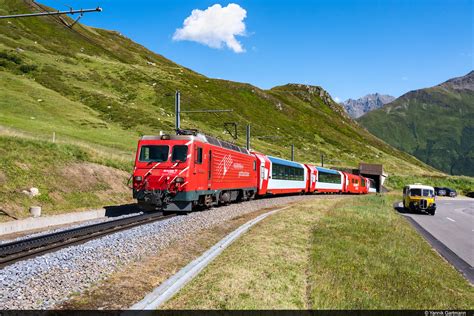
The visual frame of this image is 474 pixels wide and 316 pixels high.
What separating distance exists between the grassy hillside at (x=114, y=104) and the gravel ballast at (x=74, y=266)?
8.98 meters

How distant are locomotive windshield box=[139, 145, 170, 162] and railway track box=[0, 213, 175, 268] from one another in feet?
11.8

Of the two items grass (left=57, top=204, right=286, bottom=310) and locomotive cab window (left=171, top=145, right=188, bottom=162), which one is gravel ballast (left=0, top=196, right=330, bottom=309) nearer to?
grass (left=57, top=204, right=286, bottom=310)

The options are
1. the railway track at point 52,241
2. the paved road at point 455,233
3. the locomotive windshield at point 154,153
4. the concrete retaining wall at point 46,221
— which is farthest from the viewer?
the locomotive windshield at point 154,153

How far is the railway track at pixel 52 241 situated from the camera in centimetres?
1148

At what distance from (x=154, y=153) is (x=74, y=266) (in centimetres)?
1098

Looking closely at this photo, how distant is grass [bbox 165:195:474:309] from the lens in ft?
28.0

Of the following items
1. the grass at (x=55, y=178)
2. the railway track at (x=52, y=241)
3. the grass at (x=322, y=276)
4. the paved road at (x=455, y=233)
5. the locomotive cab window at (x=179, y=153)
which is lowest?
the paved road at (x=455, y=233)

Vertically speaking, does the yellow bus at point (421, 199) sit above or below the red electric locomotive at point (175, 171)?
below

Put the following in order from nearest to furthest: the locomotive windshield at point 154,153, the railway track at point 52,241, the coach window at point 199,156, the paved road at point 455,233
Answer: the railway track at point 52,241 < the paved road at point 455,233 < the locomotive windshield at point 154,153 < the coach window at point 199,156

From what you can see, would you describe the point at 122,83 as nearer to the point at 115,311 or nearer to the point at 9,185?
the point at 9,185

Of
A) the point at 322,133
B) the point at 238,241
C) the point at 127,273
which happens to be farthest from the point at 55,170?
the point at 322,133

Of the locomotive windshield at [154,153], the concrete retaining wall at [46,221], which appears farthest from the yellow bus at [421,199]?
the concrete retaining wall at [46,221]

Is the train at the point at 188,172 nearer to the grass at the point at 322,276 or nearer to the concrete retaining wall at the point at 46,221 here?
the concrete retaining wall at the point at 46,221

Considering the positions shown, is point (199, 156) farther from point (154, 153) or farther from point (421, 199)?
point (421, 199)
